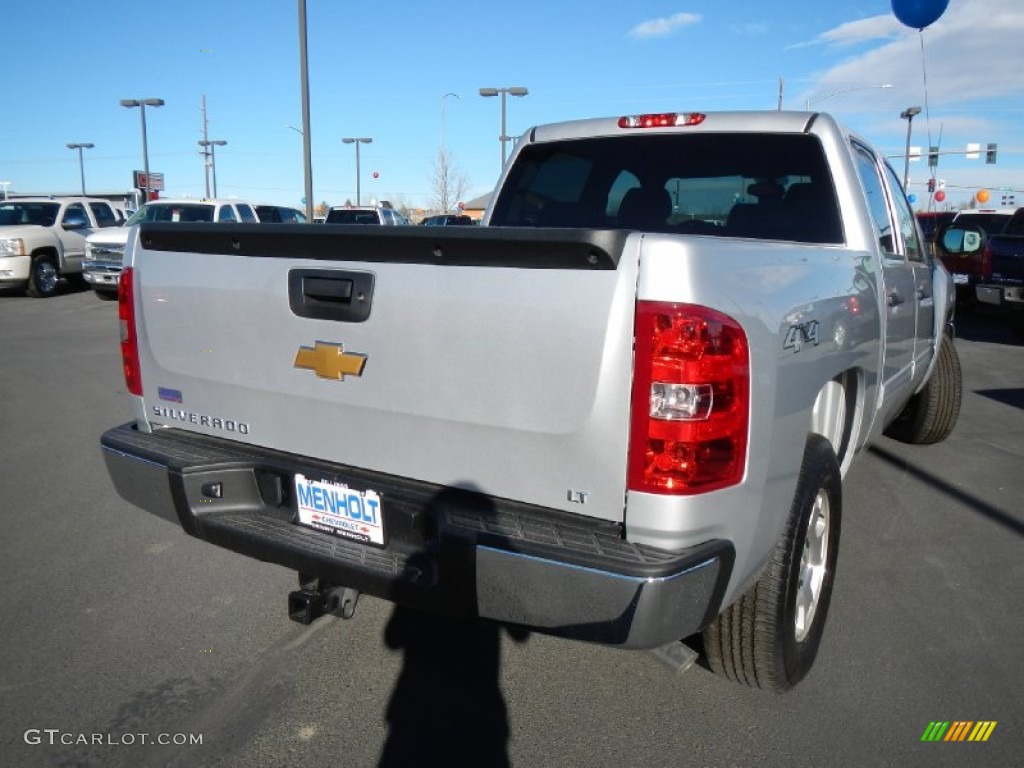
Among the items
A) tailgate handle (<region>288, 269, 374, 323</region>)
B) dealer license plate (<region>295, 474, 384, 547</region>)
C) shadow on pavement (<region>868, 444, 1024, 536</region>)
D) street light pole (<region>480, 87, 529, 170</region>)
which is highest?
street light pole (<region>480, 87, 529, 170</region>)

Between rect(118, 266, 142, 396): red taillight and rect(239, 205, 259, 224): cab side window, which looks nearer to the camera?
rect(118, 266, 142, 396): red taillight

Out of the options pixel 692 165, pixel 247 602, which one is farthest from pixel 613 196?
pixel 247 602

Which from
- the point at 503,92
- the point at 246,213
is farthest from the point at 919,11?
the point at 503,92

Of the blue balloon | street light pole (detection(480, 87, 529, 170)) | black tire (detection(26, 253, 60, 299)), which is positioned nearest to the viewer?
the blue balloon

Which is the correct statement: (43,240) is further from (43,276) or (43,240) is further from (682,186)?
(682,186)

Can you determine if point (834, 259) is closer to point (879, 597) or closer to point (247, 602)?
point (879, 597)

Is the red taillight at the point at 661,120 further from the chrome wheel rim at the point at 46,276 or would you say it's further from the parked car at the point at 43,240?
the chrome wheel rim at the point at 46,276

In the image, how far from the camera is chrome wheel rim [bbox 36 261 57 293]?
16906mm

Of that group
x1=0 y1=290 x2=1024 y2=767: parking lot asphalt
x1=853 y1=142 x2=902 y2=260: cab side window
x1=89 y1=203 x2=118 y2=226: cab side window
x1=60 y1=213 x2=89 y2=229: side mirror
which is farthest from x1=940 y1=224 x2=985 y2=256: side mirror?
x1=89 y1=203 x2=118 y2=226: cab side window

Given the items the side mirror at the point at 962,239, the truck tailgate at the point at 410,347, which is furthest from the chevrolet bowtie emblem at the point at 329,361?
the side mirror at the point at 962,239

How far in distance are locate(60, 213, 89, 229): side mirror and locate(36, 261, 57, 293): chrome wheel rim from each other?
0.95 m

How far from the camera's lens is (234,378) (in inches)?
113

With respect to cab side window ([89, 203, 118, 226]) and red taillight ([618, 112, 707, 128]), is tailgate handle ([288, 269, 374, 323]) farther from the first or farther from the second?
cab side window ([89, 203, 118, 226])

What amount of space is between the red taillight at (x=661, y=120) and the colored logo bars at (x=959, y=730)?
9.07ft
